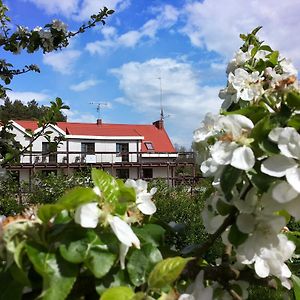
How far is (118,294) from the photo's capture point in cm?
71

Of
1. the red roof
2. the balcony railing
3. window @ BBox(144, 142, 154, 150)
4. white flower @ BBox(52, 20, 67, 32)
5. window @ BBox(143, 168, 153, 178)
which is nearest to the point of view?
white flower @ BBox(52, 20, 67, 32)

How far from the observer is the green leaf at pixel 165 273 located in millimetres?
737

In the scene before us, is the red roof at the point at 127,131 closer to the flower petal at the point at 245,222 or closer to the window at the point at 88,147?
the window at the point at 88,147

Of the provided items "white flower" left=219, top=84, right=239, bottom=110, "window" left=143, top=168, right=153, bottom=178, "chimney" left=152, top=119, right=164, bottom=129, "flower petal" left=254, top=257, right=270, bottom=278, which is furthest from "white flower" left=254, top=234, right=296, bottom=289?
"chimney" left=152, top=119, right=164, bottom=129

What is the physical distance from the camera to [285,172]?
0.75m

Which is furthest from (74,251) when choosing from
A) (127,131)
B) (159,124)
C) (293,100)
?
(159,124)

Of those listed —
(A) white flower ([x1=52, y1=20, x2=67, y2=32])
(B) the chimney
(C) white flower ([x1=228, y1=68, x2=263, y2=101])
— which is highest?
(B) the chimney

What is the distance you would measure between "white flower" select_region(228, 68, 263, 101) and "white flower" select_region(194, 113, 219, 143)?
14cm

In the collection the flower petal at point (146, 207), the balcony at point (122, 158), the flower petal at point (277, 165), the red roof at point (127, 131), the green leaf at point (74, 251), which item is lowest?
the green leaf at point (74, 251)

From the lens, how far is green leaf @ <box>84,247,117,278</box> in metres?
0.72

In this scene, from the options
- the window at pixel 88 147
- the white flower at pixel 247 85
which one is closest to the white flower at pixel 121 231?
the white flower at pixel 247 85

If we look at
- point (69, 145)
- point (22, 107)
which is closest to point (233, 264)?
point (69, 145)

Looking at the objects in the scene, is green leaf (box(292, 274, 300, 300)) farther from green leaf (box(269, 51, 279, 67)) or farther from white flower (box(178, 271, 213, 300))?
green leaf (box(269, 51, 279, 67))

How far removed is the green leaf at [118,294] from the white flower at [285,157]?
0.92 ft
